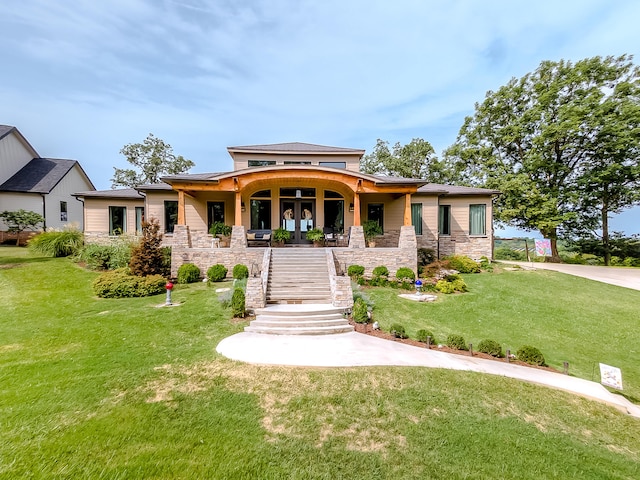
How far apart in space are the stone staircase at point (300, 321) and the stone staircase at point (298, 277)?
791mm

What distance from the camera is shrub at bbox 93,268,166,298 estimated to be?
1005cm

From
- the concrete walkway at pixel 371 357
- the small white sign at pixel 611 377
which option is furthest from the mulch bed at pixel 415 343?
the small white sign at pixel 611 377

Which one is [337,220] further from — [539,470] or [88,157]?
[88,157]

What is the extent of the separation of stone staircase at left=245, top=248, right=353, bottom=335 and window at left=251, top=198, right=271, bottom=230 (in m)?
4.17

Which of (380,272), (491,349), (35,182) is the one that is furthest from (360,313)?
(35,182)

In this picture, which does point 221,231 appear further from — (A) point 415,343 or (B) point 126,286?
(A) point 415,343

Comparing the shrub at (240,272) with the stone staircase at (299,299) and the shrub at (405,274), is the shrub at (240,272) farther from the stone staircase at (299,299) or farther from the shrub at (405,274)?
the shrub at (405,274)

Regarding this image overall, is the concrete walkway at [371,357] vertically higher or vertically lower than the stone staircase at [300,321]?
lower

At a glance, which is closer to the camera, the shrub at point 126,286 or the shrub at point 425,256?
the shrub at point 126,286

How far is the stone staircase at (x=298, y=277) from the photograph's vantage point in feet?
32.2

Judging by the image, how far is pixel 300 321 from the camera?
8.03 metres

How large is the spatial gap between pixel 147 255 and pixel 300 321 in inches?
324

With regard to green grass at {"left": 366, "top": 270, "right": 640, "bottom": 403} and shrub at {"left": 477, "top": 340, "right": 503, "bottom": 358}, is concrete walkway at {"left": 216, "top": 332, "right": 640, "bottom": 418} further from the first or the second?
green grass at {"left": 366, "top": 270, "right": 640, "bottom": 403}

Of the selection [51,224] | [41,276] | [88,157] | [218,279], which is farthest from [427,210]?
[88,157]
